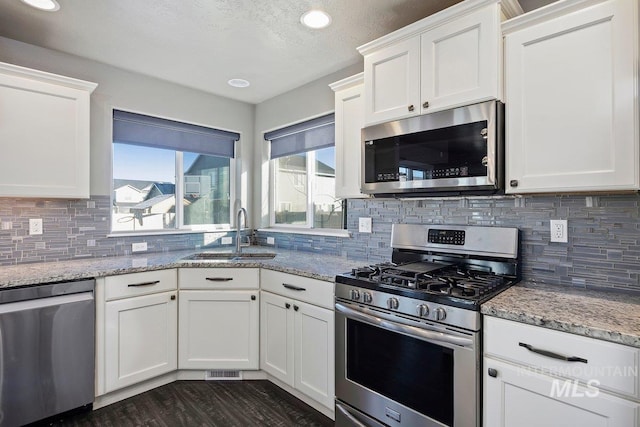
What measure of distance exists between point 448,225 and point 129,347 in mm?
2230

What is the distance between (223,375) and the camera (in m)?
2.58

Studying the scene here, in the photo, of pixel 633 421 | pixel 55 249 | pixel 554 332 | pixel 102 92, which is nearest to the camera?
pixel 633 421

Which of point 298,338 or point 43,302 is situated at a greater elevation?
point 43,302

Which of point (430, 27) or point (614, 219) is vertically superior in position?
point (430, 27)

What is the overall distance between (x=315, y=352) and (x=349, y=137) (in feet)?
4.72

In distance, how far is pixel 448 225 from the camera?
208 cm

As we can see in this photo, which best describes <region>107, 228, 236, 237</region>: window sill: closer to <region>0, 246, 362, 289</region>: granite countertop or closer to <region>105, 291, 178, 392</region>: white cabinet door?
<region>0, 246, 362, 289</region>: granite countertop

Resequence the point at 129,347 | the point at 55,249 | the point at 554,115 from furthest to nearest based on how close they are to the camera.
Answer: the point at 55,249 < the point at 129,347 < the point at 554,115

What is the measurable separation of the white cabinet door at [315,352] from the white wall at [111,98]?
A: 75.7 inches

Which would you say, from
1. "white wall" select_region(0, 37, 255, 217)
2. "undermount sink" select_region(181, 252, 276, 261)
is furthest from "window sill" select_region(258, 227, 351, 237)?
"white wall" select_region(0, 37, 255, 217)

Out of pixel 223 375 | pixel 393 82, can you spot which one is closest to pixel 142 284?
pixel 223 375

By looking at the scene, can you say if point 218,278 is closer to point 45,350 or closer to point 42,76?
point 45,350

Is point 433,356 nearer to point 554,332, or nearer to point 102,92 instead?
point 554,332

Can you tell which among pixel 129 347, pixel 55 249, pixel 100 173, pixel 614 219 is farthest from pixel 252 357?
pixel 614 219
